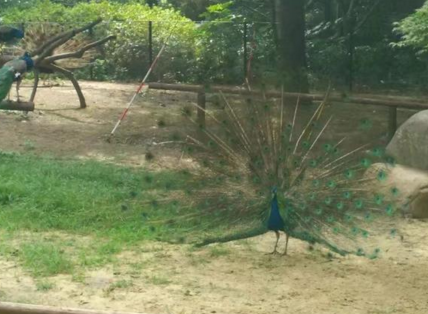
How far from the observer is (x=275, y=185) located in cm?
723

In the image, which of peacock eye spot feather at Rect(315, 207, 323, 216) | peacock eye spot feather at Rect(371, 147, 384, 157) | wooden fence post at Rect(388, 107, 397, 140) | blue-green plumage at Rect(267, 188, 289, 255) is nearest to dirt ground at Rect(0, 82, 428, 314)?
blue-green plumage at Rect(267, 188, 289, 255)

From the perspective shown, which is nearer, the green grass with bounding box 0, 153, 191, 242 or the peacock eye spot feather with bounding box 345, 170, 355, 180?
the peacock eye spot feather with bounding box 345, 170, 355, 180

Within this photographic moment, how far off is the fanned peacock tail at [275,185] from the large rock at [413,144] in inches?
98.0

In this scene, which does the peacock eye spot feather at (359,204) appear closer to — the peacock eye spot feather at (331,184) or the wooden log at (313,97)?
the peacock eye spot feather at (331,184)

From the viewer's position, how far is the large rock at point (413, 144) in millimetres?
10000

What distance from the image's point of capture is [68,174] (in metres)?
10.3

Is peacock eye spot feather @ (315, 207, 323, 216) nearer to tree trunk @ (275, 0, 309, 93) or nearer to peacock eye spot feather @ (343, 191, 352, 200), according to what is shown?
peacock eye spot feather @ (343, 191, 352, 200)

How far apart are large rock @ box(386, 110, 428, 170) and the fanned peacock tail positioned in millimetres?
2489

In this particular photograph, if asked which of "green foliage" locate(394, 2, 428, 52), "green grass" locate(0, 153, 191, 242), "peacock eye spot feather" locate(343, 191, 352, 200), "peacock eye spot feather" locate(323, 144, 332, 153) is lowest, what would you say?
"green grass" locate(0, 153, 191, 242)

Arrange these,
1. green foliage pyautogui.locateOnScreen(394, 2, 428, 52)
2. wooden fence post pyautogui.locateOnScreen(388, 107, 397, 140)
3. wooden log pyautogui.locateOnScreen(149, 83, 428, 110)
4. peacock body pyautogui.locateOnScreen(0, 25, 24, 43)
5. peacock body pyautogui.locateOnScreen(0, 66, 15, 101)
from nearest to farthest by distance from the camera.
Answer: peacock body pyautogui.locateOnScreen(0, 66, 15, 101), peacock body pyautogui.locateOnScreen(0, 25, 24, 43), wooden log pyautogui.locateOnScreen(149, 83, 428, 110), wooden fence post pyautogui.locateOnScreen(388, 107, 397, 140), green foliage pyautogui.locateOnScreen(394, 2, 428, 52)

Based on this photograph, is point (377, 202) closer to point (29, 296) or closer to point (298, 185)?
point (298, 185)

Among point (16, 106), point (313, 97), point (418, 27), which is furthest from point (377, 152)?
point (418, 27)

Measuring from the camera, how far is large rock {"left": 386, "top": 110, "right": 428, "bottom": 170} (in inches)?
394

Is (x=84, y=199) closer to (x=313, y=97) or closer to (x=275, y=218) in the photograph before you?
(x=275, y=218)
